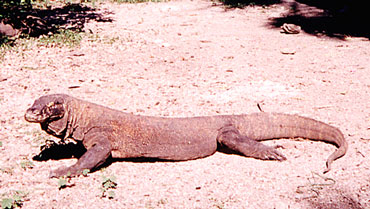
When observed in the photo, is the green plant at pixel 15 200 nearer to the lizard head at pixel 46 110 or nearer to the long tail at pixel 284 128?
the lizard head at pixel 46 110

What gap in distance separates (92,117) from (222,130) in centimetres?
149

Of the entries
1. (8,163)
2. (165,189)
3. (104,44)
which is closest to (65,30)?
(104,44)

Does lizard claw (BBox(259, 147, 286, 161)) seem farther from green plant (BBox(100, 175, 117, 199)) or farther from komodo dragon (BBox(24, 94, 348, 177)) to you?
green plant (BBox(100, 175, 117, 199))

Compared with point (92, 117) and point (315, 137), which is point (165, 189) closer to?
point (92, 117)

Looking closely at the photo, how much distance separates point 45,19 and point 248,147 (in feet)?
29.4

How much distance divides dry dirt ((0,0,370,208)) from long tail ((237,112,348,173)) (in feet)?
0.42

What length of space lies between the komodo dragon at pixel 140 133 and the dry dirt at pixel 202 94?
0.13 metres

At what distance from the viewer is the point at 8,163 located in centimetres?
399

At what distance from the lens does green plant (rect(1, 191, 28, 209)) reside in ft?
10.5

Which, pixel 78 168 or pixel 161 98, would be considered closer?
pixel 78 168

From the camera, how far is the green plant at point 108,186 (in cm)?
345

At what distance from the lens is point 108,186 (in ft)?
11.7

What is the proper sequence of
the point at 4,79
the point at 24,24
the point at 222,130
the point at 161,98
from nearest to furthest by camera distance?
1. the point at 222,130
2. the point at 161,98
3. the point at 4,79
4. the point at 24,24

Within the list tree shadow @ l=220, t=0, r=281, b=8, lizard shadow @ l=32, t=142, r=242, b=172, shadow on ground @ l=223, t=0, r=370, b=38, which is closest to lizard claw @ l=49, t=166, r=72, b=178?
lizard shadow @ l=32, t=142, r=242, b=172
